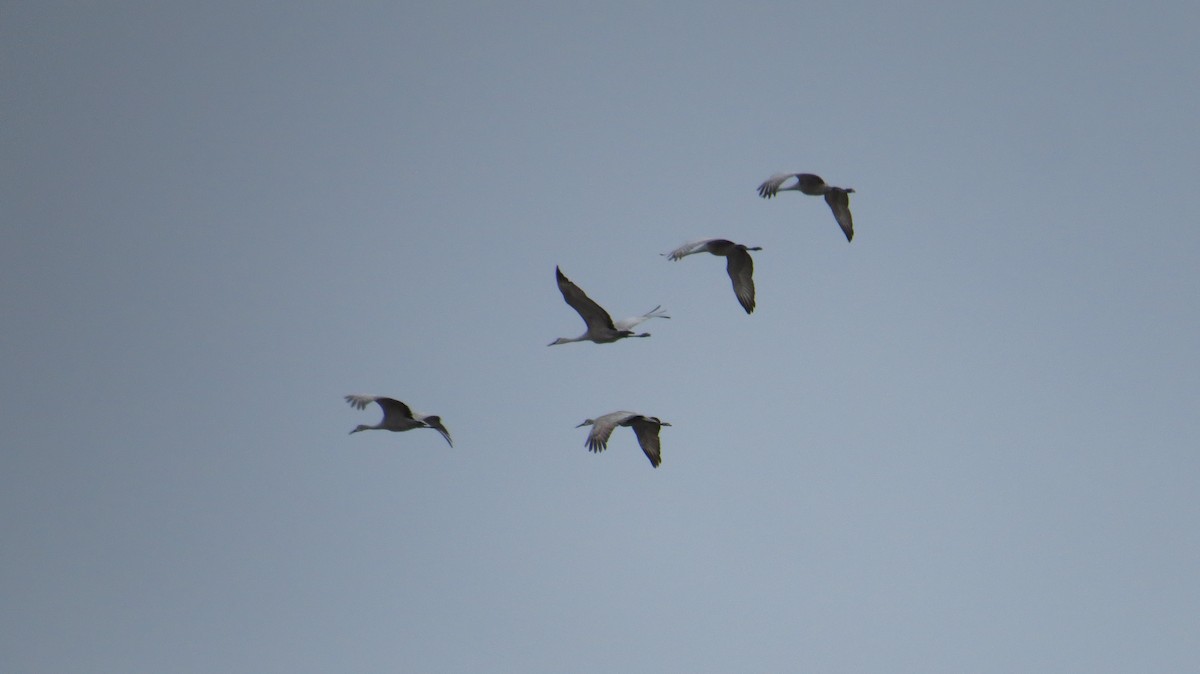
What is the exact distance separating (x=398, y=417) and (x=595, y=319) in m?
5.92

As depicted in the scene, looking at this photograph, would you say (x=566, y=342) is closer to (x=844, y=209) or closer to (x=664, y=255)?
(x=664, y=255)

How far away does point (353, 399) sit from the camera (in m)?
46.6

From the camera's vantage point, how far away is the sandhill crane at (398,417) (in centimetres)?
4531

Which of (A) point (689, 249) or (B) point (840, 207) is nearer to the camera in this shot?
(A) point (689, 249)

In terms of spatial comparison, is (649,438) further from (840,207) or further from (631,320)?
(840,207)

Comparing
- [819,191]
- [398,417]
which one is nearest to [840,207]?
[819,191]

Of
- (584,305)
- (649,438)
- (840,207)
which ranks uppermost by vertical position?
(840,207)

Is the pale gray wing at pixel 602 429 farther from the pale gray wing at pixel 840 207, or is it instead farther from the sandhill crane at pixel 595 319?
the pale gray wing at pixel 840 207

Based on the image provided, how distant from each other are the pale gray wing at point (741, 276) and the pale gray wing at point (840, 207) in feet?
10.2

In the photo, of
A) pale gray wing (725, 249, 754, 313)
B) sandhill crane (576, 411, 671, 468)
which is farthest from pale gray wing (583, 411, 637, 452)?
pale gray wing (725, 249, 754, 313)

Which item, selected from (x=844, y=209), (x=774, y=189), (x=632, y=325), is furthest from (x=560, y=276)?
(x=844, y=209)

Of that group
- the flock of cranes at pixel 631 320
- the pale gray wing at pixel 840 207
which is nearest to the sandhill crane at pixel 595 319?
the flock of cranes at pixel 631 320

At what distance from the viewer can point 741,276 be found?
47188 mm

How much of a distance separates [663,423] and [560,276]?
524cm
